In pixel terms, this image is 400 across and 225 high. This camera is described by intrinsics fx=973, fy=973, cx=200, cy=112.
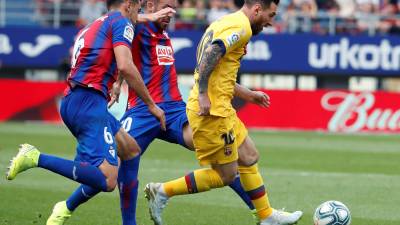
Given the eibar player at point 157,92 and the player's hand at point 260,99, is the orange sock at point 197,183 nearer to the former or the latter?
the eibar player at point 157,92

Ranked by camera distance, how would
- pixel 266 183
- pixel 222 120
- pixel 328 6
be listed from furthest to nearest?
pixel 328 6, pixel 266 183, pixel 222 120

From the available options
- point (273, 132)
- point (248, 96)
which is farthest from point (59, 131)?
point (248, 96)

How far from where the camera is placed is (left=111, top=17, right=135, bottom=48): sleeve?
27.1 ft

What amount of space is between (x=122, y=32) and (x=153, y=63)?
1494 millimetres

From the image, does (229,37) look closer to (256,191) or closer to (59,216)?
(256,191)

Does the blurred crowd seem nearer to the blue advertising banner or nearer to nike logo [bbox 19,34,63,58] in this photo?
the blue advertising banner

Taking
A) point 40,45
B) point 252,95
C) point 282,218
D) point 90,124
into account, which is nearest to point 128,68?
point 90,124

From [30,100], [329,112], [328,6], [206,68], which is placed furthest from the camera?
[328,6]

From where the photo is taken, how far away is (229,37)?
8398mm

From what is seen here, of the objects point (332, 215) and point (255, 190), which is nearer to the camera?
point (332, 215)

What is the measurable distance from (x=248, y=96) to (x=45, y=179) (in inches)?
201

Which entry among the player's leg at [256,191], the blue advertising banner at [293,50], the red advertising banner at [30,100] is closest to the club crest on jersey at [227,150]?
the player's leg at [256,191]

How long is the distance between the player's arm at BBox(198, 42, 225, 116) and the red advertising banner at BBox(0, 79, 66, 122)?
58.6 ft

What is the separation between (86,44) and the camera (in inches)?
331
